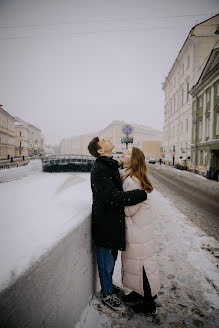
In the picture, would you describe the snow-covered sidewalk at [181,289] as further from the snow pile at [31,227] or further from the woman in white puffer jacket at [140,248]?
the snow pile at [31,227]

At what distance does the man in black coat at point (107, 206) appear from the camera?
164cm

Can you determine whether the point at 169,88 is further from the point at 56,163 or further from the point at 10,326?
the point at 10,326

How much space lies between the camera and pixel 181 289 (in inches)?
93.5

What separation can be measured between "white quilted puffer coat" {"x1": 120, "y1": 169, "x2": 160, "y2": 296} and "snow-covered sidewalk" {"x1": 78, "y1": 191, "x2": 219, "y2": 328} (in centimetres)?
32

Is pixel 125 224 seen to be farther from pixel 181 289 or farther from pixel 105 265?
pixel 181 289

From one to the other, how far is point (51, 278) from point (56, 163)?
25.7 meters

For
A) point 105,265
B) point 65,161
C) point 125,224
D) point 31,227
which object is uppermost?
point 31,227

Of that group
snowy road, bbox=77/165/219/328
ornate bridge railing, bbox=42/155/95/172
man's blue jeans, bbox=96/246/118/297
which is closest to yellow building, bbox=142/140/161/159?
ornate bridge railing, bbox=42/155/95/172

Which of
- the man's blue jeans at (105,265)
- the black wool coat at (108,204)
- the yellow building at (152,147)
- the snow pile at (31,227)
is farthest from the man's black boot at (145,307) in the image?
the yellow building at (152,147)

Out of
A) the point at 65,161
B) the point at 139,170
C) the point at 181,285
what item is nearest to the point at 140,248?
the point at 139,170

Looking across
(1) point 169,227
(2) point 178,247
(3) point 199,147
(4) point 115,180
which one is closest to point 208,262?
(2) point 178,247

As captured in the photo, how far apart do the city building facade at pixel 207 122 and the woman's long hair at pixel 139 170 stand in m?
14.6

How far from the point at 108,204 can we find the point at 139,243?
0.51 m

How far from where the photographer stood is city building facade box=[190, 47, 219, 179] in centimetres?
1484
